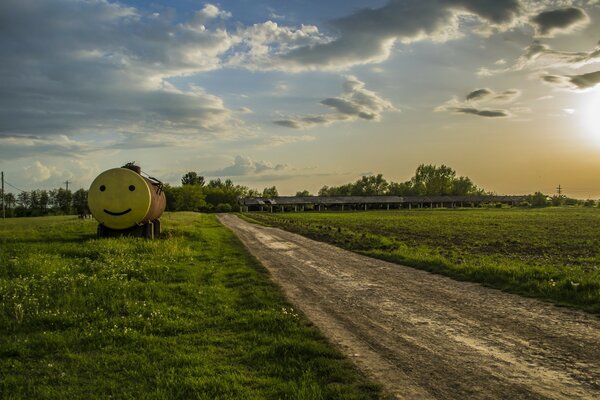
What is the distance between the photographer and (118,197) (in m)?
25.2

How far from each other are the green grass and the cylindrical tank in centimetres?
923

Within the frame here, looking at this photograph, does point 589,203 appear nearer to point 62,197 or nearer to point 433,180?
point 433,180

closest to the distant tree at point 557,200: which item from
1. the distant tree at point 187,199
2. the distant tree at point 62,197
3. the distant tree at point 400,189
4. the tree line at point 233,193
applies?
the tree line at point 233,193

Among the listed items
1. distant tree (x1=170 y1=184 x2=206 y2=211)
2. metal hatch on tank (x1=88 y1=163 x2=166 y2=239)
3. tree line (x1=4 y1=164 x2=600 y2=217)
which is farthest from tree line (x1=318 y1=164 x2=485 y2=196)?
metal hatch on tank (x1=88 y1=163 x2=166 y2=239)

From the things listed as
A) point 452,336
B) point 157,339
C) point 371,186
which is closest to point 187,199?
point 371,186

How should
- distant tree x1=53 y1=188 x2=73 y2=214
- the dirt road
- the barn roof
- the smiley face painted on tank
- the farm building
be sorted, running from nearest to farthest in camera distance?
the dirt road < the smiley face painted on tank < the barn roof < the farm building < distant tree x1=53 y1=188 x2=73 y2=214

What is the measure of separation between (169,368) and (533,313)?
833 centimetres

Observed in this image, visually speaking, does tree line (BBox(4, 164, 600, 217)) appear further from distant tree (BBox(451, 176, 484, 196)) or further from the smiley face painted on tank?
the smiley face painted on tank

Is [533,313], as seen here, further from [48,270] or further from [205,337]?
[48,270]

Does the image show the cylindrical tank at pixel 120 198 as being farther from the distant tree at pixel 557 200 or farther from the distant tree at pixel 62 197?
the distant tree at pixel 557 200

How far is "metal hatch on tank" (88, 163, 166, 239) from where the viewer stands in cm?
2523

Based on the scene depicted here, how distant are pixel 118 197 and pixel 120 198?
12cm

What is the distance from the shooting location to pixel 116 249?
20.8 metres

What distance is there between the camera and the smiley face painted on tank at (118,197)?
25.2 metres
